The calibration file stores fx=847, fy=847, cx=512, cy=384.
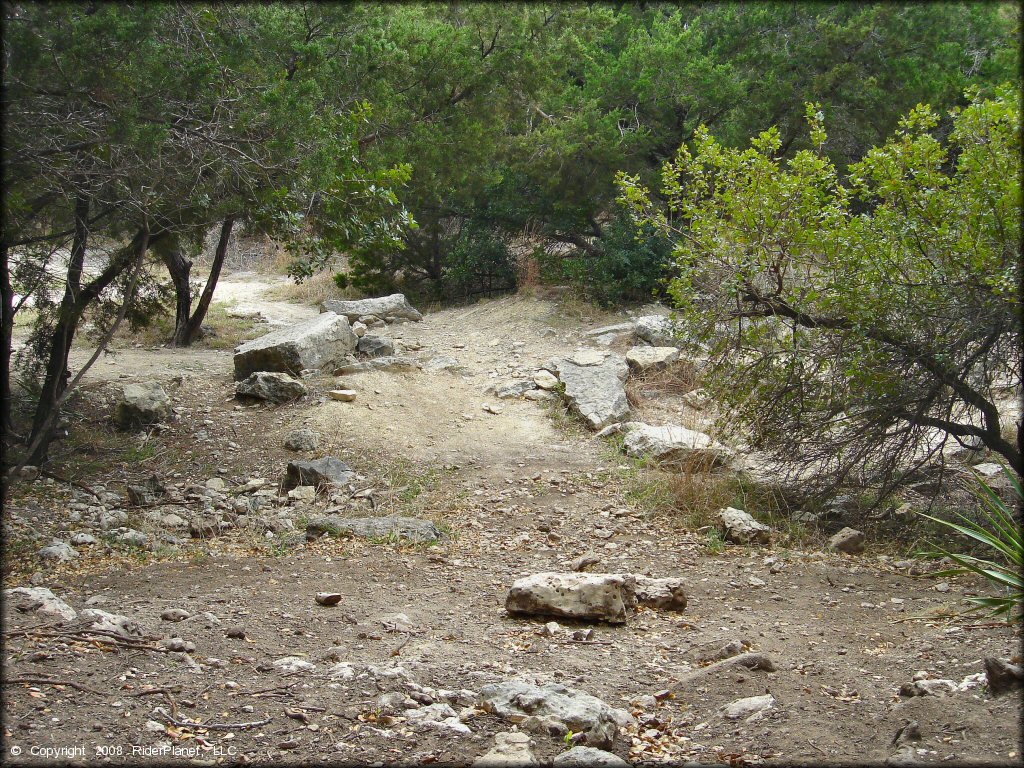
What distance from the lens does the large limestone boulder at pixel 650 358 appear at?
9969 mm

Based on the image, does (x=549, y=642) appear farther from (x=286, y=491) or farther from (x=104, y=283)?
(x=104, y=283)

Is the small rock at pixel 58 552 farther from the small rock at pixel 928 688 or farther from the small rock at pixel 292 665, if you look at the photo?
the small rock at pixel 928 688

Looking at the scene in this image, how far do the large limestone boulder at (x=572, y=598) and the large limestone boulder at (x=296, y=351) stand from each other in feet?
18.5

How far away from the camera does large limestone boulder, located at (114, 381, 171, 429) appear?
790 cm

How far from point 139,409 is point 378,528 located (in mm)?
3426

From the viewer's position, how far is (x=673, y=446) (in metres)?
7.48

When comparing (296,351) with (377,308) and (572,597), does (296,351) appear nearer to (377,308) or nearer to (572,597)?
(377,308)

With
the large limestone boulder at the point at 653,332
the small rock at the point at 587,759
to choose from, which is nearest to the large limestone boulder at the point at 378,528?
the small rock at the point at 587,759

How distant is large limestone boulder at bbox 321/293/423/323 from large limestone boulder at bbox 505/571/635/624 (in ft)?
28.0

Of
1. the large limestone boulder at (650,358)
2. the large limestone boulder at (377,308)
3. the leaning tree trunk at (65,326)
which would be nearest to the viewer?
the leaning tree trunk at (65,326)

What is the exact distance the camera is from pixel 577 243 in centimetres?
1372

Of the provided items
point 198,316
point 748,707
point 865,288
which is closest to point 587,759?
point 748,707

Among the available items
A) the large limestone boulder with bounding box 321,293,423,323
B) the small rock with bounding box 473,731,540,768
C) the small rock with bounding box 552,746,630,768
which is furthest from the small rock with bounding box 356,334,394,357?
the small rock with bounding box 552,746,630,768

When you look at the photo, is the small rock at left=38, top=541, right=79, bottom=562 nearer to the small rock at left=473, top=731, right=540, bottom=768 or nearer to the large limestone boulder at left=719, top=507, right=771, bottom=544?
the small rock at left=473, top=731, right=540, bottom=768
